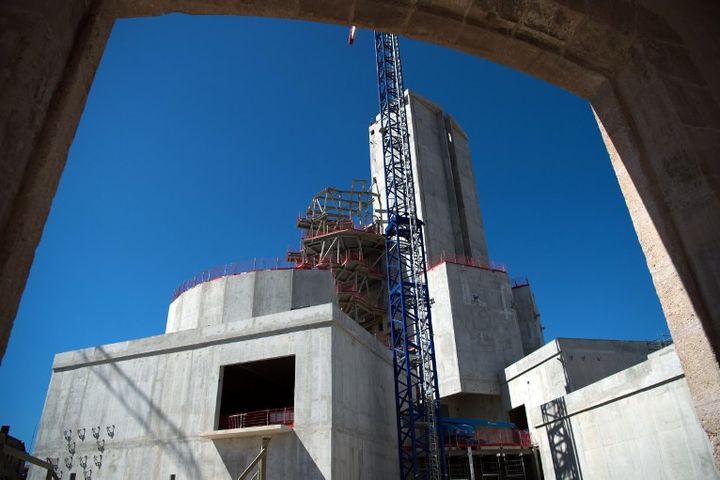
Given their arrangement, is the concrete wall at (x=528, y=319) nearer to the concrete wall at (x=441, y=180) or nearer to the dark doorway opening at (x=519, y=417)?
the dark doorway opening at (x=519, y=417)

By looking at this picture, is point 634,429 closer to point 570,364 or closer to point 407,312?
point 570,364

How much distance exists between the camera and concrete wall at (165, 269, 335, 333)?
31.4 metres

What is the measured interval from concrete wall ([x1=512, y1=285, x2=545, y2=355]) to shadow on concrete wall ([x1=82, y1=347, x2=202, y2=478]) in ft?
81.5

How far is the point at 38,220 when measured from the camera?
208cm

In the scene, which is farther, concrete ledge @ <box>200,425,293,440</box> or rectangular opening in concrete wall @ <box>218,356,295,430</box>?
rectangular opening in concrete wall @ <box>218,356,295,430</box>

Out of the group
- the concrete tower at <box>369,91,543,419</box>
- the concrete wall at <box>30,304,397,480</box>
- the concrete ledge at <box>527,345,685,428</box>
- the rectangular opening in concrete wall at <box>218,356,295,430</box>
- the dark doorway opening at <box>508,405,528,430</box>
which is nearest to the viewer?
the concrete ledge at <box>527,345,685,428</box>

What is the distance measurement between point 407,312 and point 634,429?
1524 centimetres

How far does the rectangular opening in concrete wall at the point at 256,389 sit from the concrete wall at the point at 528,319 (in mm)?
17549

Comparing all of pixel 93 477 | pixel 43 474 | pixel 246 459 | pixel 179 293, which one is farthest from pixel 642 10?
pixel 179 293

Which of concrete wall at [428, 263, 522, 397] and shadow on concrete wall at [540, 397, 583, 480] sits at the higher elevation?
concrete wall at [428, 263, 522, 397]

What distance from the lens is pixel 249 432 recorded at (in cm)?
1809

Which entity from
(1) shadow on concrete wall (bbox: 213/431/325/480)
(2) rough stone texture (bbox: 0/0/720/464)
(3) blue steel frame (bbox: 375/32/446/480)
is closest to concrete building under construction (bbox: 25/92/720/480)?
(1) shadow on concrete wall (bbox: 213/431/325/480)

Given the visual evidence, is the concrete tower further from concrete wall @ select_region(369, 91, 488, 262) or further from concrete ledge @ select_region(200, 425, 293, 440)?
concrete ledge @ select_region(200, 425, 293, 440)

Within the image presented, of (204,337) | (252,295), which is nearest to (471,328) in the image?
(252,295)
